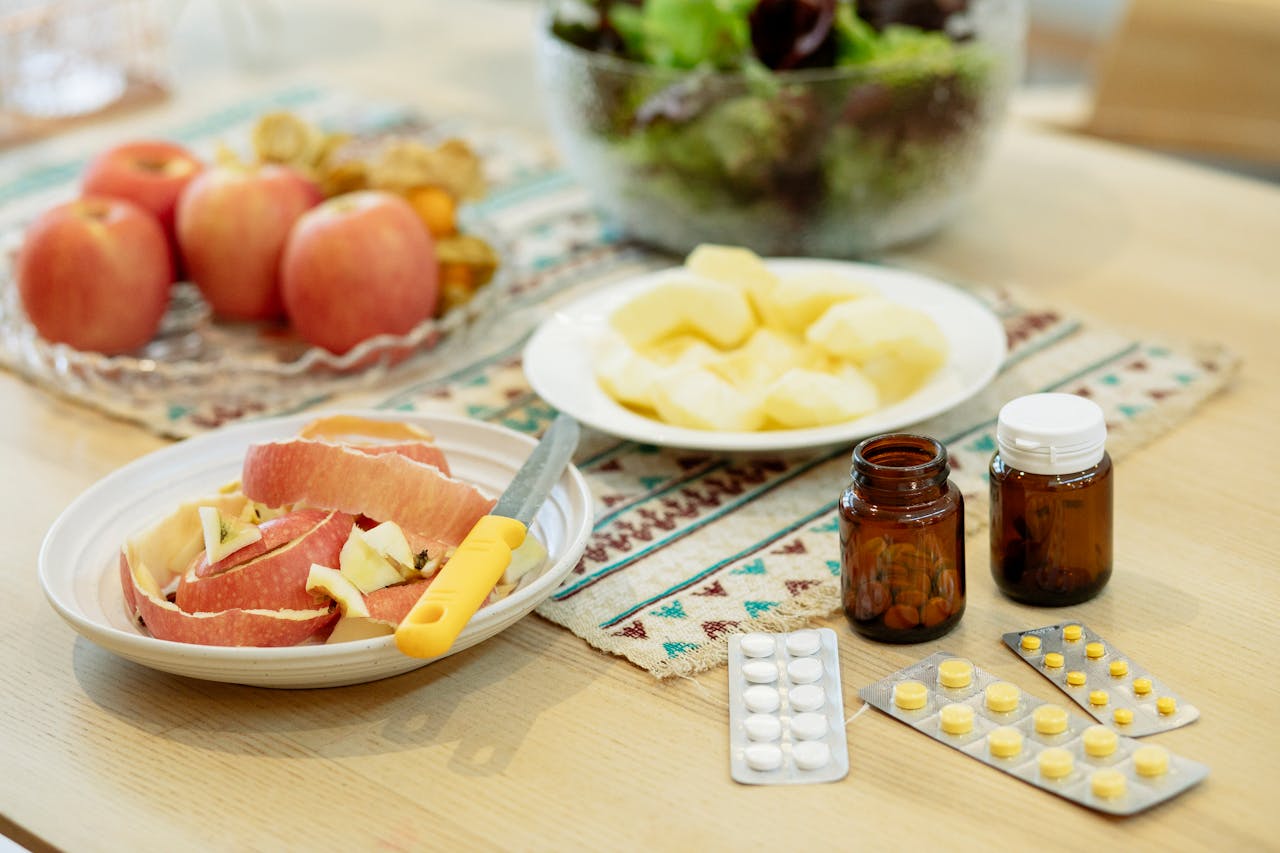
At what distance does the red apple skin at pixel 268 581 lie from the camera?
73cm

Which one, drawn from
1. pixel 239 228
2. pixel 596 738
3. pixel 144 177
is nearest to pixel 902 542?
pixel 596 738

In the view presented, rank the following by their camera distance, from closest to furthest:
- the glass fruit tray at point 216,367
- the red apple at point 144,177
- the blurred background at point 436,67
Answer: the glass fruit tray at point 216,367 < the red apple at point 144,177 < the blurred background at point 436,67

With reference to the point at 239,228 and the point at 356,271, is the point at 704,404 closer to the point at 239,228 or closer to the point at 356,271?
the point at 356,271

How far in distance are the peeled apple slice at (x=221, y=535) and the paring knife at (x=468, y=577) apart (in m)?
0.11

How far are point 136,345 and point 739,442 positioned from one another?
0.54 meters

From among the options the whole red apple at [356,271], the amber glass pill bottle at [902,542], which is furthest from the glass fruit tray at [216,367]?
the amber glass pill bottle at [902,542]

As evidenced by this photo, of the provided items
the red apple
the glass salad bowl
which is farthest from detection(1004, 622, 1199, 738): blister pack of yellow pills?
the red apple

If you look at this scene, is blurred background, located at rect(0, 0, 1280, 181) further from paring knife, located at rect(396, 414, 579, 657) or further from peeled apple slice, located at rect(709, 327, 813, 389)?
paring knife, located at rect(396, 414, 579, 657)

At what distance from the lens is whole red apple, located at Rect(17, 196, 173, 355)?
3.67 feet

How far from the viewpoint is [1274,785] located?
657mm

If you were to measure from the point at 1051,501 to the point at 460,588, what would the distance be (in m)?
0.31

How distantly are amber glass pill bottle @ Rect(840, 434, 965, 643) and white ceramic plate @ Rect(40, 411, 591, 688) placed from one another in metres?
0.15

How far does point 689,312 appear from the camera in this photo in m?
1.02

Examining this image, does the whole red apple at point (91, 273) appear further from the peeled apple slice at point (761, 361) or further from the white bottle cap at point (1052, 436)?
the white bottle cap at point (1052, 436)
